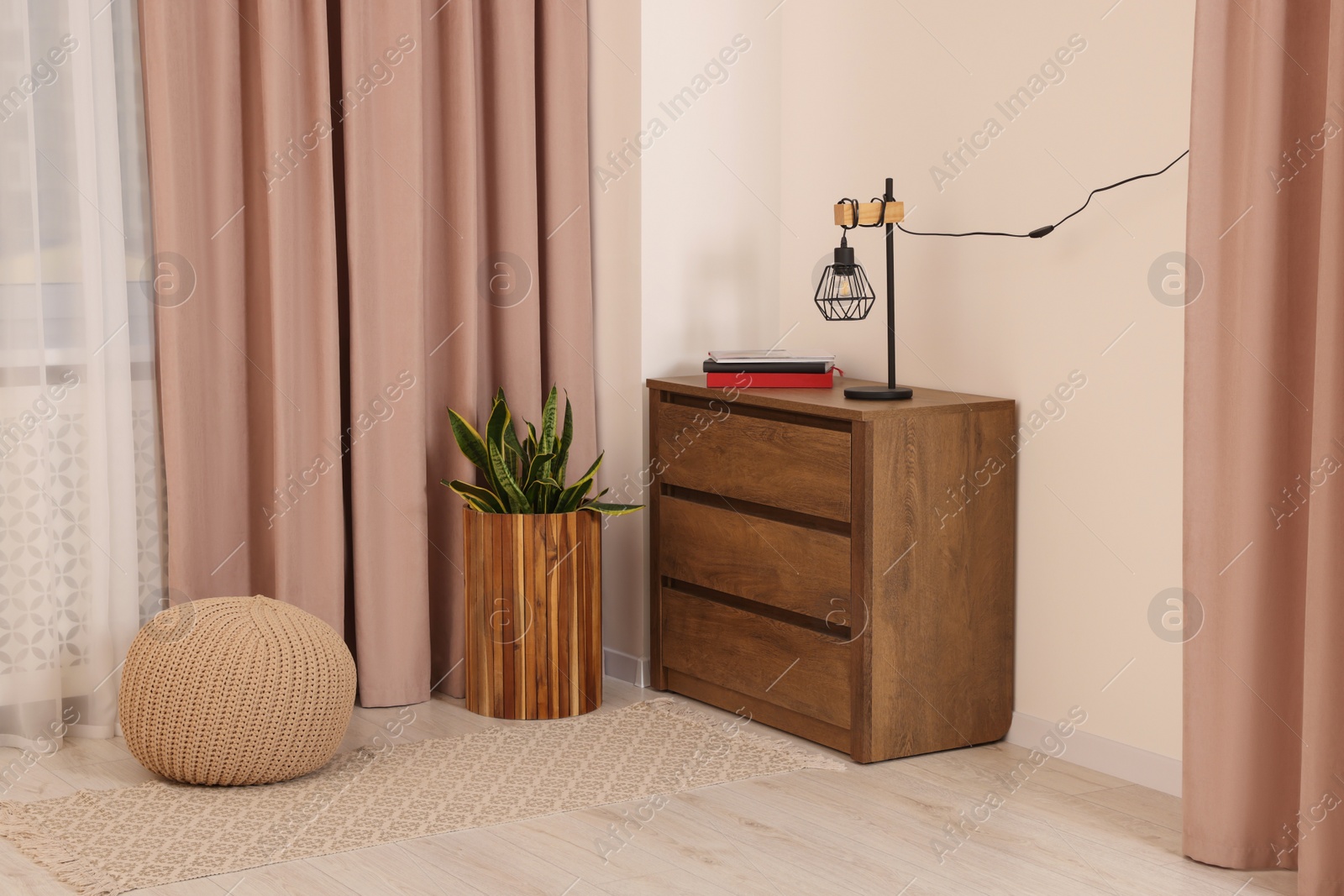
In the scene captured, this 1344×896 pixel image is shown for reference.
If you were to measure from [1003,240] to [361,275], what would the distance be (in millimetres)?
1480

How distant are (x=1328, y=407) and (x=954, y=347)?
115 centimetres

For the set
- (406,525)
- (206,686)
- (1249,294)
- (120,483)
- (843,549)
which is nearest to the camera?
(1249,294)

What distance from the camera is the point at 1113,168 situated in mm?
2736

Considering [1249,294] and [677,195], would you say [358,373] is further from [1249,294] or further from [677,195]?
[1249,294]

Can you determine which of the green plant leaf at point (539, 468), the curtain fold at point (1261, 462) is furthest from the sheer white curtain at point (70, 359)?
the curtain fold at point (1261, 462)

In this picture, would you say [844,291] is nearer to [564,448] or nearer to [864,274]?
[864,274]

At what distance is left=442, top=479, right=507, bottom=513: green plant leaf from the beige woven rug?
0.51 meters

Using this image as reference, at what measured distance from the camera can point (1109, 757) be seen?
282cm

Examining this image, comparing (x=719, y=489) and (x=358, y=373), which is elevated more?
(x=358, y=373)

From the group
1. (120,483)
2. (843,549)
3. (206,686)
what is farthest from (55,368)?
(843,549)

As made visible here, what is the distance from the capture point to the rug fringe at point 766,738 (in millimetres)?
2865

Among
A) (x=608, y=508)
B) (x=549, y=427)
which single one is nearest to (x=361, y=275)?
(x=549, y=427)

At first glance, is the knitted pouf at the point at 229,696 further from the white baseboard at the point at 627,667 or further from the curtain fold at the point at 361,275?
the white baseboard at the point at 627,667

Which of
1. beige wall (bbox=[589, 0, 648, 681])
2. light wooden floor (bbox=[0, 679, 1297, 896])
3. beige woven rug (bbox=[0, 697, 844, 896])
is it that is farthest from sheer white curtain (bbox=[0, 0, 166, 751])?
beige wall (bbox=[589, 0, 648, 681])
